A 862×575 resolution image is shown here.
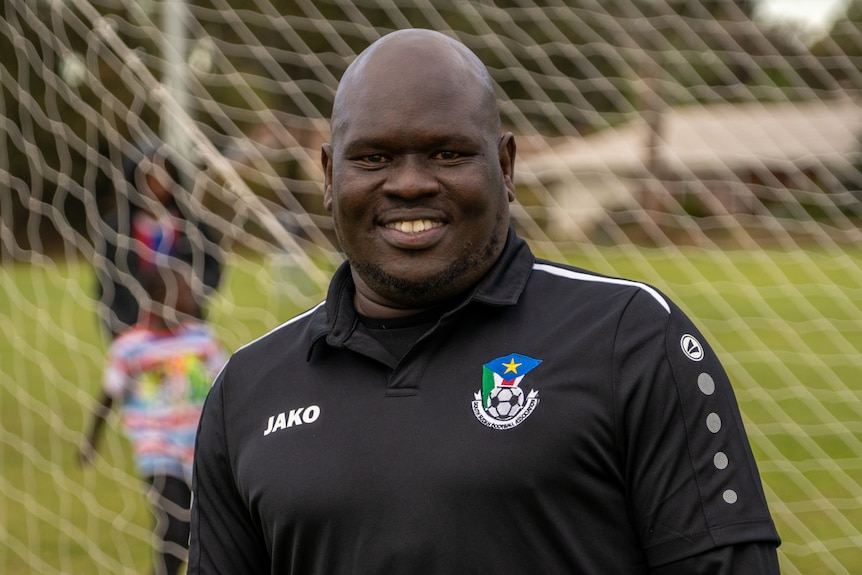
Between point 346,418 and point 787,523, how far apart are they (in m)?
4.26

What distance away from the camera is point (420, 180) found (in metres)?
1.60

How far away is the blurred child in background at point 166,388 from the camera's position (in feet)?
14.5

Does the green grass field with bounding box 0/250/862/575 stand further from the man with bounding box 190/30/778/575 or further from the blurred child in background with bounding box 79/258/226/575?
the man with bounding box 190/30/778/575

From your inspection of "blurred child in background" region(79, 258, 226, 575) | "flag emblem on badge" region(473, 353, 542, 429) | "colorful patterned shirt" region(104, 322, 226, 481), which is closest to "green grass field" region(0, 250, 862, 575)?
"blurred child in background" region(79, 258, 226, 575)

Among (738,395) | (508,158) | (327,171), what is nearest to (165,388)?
(327,171)

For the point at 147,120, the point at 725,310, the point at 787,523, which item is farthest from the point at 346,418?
the point at 725,310

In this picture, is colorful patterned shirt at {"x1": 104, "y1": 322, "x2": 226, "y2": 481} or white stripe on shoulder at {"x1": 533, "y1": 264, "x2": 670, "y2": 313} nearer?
white stripe on shoulder at {"x1": 533, "y1": 264, "x2": 670, "y2": 313}

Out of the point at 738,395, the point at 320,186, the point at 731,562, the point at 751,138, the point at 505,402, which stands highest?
the point at 751,138

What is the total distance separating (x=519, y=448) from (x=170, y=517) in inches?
125

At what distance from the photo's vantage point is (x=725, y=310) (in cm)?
1113

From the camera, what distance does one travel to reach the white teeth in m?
1.61

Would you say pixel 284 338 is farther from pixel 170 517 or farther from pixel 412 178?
pixel 170 517

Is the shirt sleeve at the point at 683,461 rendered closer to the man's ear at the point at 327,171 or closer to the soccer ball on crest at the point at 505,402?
the soccer ball on crest at the point at 505,402

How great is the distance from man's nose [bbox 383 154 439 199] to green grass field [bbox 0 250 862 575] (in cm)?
355
